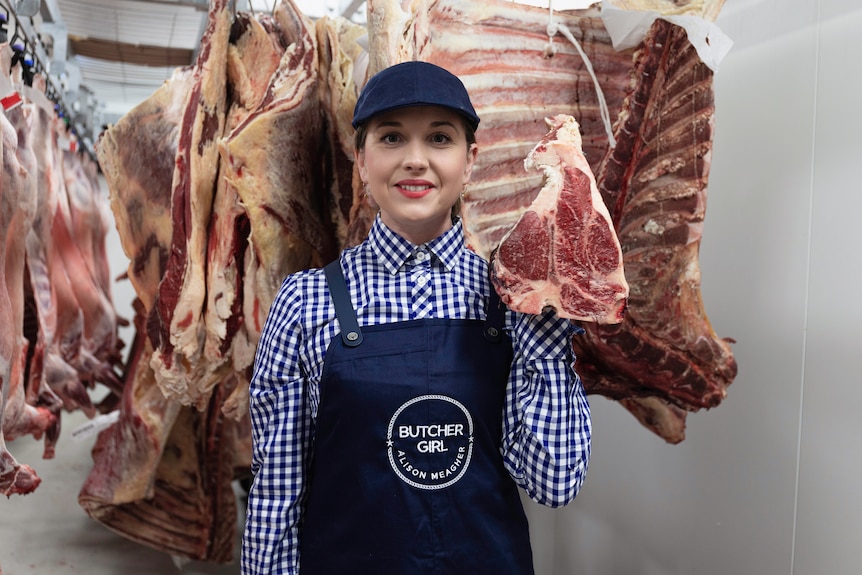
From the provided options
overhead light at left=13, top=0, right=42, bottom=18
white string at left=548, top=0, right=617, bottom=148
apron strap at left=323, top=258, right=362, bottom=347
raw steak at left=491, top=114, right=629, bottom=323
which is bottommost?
apron strap at left=323, top=258, right=362, bottom=347

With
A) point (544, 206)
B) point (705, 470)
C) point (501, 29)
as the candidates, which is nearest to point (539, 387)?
point (544, 206)

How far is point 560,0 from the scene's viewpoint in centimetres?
234

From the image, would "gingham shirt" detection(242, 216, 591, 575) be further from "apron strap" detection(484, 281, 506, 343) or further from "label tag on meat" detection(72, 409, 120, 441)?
"label tag on meat" detection(72, 409, 120, 441)

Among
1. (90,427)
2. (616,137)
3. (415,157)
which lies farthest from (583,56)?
(90,427)

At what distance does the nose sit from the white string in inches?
26.4

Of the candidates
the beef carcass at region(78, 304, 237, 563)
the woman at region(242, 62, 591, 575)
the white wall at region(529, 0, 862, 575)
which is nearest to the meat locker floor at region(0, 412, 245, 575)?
the beef carcass at region(78, 304, 237, 563)

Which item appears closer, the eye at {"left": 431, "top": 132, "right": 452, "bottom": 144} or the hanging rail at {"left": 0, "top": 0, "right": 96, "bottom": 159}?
the eye at {"left": 431, "top": 132, "right": 452, "bottom": 144}

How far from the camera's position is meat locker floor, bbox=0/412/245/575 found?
10.9ft

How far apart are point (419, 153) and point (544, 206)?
0.24 meters

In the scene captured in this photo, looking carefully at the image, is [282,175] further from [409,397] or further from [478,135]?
[409,397]

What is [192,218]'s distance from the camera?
6.65 ft

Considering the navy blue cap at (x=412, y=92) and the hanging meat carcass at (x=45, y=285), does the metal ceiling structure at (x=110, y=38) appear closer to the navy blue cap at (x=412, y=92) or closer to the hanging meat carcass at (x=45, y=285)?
the hanging meat carcass at (x=45, y=285)

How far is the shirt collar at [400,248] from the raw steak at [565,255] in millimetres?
157

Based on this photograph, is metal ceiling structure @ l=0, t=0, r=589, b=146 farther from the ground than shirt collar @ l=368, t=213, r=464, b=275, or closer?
farther from the ground
